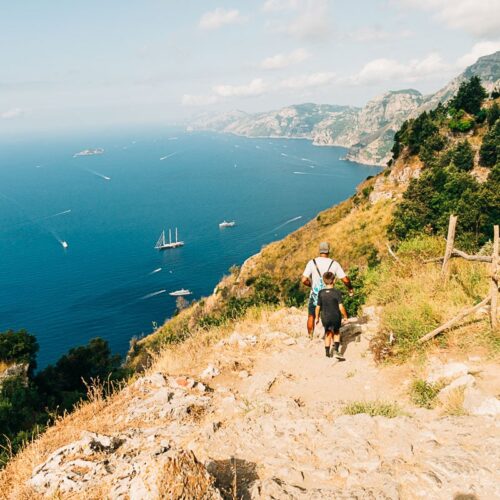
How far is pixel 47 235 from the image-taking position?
12062 cm

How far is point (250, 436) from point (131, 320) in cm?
7740

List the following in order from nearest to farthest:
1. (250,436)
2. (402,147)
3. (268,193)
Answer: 1. (250,436)
2. (402,147)
3. (268,193)

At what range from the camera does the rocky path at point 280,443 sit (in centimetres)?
392

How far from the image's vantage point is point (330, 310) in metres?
8.32

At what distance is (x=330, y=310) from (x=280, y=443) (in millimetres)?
3726

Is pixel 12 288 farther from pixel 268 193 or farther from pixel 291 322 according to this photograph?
pixel 268 193

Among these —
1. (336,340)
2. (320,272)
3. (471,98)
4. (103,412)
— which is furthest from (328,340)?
(471,98)

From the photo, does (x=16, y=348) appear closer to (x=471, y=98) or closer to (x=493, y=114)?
(x=493, y=114)

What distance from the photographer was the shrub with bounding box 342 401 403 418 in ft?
18.5

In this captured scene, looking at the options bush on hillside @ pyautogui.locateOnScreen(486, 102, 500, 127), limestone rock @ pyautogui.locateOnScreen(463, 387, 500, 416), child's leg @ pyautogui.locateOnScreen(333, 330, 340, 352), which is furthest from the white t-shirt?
bush on hillside @ pyautogui.locateOnScreen(486, 102, 500, 127)

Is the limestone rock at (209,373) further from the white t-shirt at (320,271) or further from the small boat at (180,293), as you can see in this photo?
the small boat at (180,293)

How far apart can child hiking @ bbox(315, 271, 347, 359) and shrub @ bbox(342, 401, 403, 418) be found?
2.29 meters

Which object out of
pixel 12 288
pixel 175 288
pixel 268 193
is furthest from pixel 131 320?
pixel 268 193

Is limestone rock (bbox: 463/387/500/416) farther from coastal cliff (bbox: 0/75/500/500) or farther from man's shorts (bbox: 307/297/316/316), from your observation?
man's shorts (bbox: 307/297/316/316)
